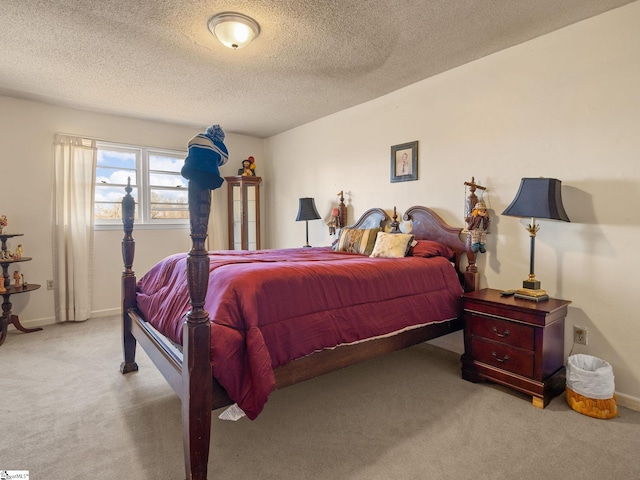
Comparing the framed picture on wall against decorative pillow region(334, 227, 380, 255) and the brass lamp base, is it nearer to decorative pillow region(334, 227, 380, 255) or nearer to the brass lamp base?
decorative pillow region(334, 227, 380, 255)

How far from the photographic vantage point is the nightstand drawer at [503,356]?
2191 mm

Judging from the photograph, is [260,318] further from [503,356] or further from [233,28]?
[233,28]

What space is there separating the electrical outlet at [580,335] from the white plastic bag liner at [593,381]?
227 mm

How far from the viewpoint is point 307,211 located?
177 inches

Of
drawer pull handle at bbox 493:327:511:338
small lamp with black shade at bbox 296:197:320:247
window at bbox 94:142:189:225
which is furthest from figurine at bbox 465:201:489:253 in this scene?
window at bbox 94:142:189:225

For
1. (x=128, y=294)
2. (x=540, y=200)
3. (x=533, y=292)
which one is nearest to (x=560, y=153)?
(x=540, y=200)

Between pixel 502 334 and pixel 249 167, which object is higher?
pixel 249 167

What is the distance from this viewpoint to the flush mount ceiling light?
227 cm

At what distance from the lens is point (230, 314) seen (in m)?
1.66

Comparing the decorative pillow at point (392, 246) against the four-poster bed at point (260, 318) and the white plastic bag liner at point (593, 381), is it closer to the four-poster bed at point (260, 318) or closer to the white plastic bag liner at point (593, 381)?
the four-poster bed at point (260, 318)

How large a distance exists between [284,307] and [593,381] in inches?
72.0

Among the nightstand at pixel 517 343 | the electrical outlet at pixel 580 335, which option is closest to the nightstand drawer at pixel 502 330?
the nightstand at pixel 517 343

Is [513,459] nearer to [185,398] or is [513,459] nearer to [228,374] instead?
[228,374]

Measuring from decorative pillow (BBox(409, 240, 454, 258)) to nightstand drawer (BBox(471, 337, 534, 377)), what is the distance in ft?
2.55
